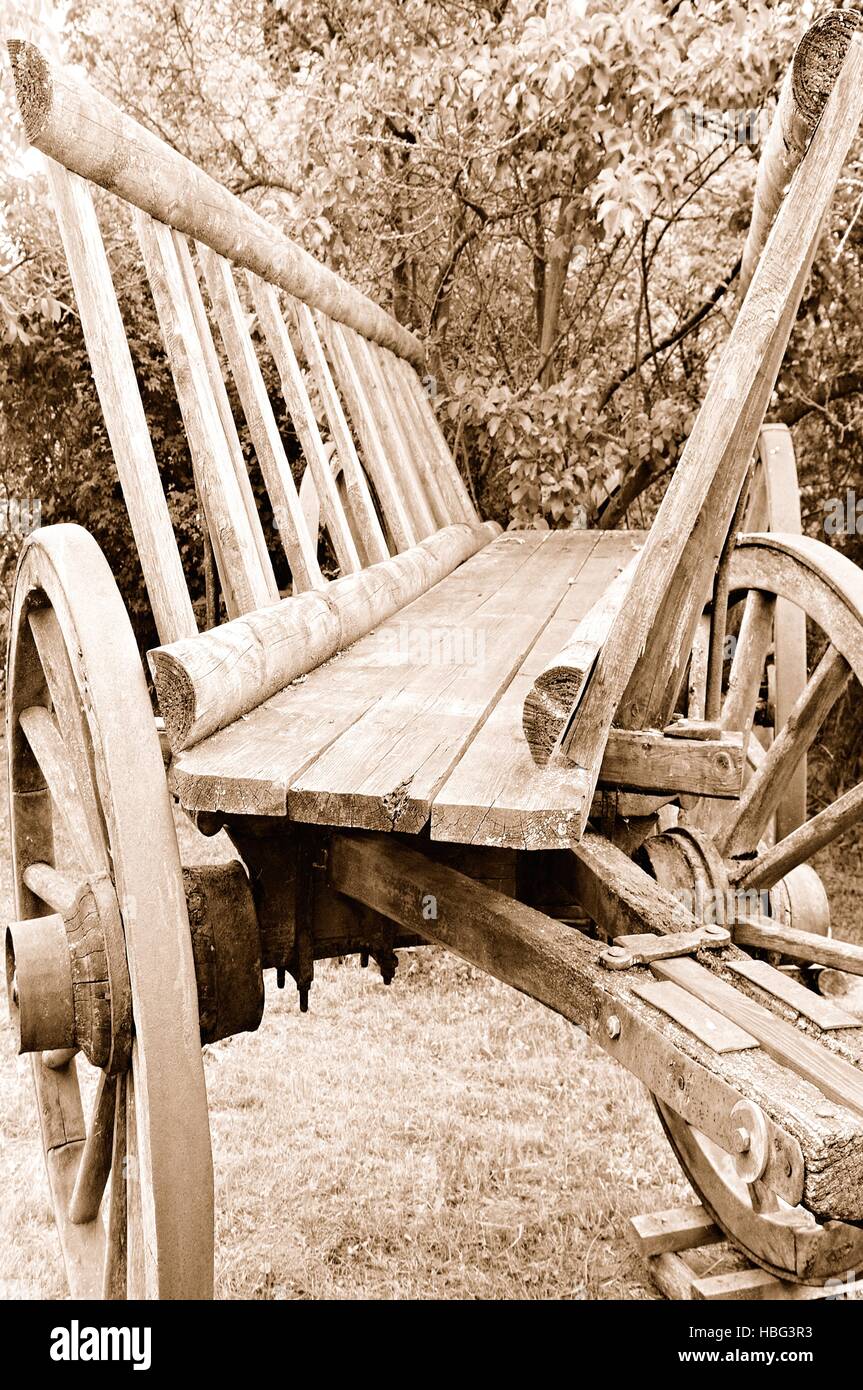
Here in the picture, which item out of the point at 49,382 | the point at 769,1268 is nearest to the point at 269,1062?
the point at 769,1268

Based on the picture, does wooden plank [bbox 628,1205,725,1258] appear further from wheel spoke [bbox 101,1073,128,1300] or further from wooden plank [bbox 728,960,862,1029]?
wooden plank [bbox 728,960,862,1029]

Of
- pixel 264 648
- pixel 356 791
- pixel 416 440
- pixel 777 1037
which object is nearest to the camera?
pixel 777 1037

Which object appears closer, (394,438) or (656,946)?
(656,946)

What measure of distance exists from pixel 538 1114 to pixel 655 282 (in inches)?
175

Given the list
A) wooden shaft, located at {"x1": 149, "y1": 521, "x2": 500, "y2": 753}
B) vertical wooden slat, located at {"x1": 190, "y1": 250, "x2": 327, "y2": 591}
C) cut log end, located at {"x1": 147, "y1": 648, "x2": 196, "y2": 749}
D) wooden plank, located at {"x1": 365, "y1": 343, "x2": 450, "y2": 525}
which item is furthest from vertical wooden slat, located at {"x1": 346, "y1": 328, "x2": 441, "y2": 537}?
cut log end, located at {"x1": 147, "y1": 648, "x2": 196, "y2": 749}

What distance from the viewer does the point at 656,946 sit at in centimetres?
159

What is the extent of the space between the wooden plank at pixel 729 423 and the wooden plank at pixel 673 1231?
174 cm

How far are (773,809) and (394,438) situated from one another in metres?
1.90

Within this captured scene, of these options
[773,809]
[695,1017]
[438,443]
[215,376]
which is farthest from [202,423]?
[438,443]

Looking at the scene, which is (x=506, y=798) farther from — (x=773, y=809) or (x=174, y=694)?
→ (x=773, y=809)

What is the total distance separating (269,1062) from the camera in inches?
161

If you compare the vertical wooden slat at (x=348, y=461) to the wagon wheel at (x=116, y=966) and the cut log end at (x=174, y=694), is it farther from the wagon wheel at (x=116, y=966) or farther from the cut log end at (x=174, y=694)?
the cut log end at (x=174, y=694)

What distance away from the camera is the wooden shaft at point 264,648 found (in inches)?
66.9

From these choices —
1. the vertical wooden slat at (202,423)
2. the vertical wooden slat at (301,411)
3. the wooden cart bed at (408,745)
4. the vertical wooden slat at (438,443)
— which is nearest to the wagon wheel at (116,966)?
the wooden cart bed at (408,745)
